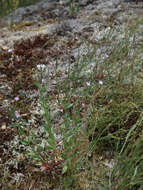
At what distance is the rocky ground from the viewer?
2455mm

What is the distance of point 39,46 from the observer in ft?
12.5

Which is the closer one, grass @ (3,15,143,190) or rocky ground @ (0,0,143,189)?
grass @ (3,15,143,190)

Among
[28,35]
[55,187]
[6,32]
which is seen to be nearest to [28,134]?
[55,187]

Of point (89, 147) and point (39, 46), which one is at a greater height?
point (39, 46)

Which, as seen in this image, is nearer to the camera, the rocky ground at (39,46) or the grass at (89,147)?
the grass at (89,147)

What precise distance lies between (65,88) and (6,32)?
2.78 meters

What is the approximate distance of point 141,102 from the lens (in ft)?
6.77

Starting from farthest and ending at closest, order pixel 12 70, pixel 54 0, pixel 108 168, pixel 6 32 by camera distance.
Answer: pixel 54 0
pixel 6 32
pixel 12 70
pixel 108 168

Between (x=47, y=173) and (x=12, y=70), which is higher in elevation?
(x=12, y=70)

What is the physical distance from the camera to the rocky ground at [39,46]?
2.46 metres

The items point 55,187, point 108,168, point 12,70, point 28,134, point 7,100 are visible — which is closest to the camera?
point 55,187

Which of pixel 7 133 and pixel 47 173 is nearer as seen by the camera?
pixel 47 173

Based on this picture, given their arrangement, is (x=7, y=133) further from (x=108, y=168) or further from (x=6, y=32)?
(x=6, y=32)

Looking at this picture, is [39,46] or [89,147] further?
[39,46]
